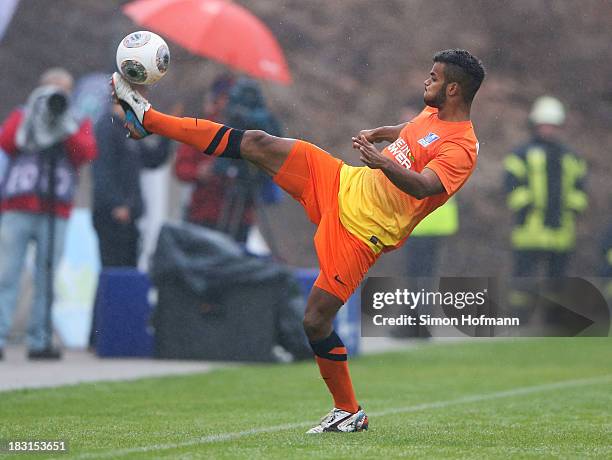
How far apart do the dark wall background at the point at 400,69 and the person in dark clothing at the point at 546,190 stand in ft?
0.85

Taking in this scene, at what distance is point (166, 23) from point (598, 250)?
5.36m

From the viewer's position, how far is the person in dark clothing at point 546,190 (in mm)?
13938

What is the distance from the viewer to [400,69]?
1373 cm

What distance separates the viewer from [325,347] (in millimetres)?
7172

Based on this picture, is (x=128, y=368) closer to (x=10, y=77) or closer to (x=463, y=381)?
(x=463, y=381)

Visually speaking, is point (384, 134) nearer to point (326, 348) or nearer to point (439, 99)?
point (439, 99)

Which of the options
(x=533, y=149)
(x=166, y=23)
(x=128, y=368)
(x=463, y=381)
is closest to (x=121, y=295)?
(x=128, y=368)

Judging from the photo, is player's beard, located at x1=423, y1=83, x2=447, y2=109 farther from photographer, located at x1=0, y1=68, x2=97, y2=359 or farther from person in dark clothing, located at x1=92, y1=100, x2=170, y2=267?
person in dark clothing, located at x1=92, y1=100, x2=170, y2=267

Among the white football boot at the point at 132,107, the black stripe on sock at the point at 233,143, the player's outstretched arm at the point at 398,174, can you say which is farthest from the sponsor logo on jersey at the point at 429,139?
the white football boot at the point at 132,107

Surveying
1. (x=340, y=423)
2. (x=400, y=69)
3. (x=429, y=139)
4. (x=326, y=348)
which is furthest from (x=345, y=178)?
(x=400, y=69)

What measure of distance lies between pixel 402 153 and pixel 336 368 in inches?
44.9

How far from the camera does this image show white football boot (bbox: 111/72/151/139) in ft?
23.9

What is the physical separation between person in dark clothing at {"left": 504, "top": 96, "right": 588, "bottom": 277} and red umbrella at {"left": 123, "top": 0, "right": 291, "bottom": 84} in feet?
8.61

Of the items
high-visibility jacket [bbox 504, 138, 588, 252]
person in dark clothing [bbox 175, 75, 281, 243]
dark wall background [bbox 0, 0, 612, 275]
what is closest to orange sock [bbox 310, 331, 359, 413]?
person in dark clothing [bbox 175, 75, 281, 243]
